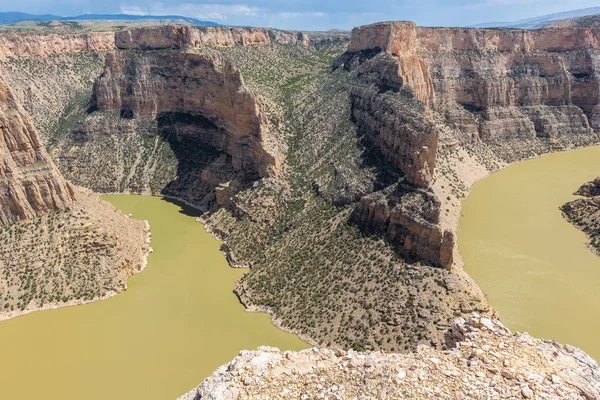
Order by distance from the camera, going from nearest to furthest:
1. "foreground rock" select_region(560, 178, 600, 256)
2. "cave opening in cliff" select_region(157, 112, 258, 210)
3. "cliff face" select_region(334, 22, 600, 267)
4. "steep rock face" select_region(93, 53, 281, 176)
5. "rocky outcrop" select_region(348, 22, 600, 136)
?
"foreground rock" select_region(560, 178, 600, 256) < "steep rock face" select_region(93, 53, 281, 176) < "cave opening in cliff" select_region(157, 112, 258, 210) < "cliff face" select_region(334, 22, 600, 267) < "rocky outcrop" select_region(348, 22, 600, 136)

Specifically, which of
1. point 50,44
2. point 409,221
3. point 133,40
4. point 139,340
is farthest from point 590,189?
point 50,44

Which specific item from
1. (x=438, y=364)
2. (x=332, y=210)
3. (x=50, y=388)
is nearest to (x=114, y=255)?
(x=50, y=388)

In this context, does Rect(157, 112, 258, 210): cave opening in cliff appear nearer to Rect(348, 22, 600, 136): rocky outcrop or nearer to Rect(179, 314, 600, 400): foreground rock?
Rect(348, 22, 600, 136): rocky outcrop

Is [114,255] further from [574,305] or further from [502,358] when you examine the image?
[574,305]

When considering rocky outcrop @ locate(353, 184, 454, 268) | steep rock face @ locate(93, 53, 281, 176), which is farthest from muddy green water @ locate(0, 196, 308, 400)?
steep rock face @ locate(93, 53, 281, 176)

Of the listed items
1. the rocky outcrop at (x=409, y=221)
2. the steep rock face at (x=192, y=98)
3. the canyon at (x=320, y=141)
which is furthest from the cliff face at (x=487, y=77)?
the rocky outcrop at (x=409, y=221)
